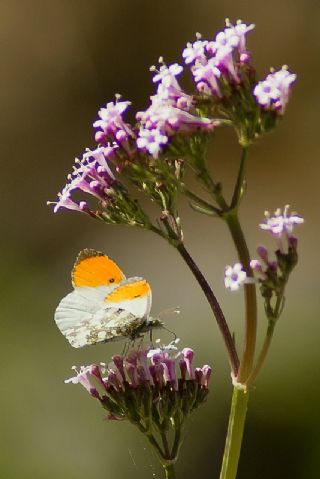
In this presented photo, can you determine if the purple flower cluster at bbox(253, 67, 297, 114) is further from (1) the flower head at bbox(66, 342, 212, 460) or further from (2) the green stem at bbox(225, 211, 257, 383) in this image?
(1) the flower head at bbox(66, 342, 212, 460)

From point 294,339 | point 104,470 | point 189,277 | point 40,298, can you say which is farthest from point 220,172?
point 104,470

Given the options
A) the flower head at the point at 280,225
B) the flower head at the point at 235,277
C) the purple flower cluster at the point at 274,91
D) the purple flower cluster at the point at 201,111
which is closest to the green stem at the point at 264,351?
the flower head at the point at 235,277

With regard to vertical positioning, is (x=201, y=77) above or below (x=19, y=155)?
below

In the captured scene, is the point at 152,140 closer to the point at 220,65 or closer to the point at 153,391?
the point at 220,65

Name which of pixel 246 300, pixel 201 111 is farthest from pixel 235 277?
pixel 201 111

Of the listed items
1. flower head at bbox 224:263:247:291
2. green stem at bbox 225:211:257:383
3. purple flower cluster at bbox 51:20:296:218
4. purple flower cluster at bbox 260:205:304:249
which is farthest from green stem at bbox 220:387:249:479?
purple flower cluster at bbox 51:20:296:218

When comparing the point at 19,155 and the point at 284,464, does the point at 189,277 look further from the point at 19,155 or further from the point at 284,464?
the point at 19,155
